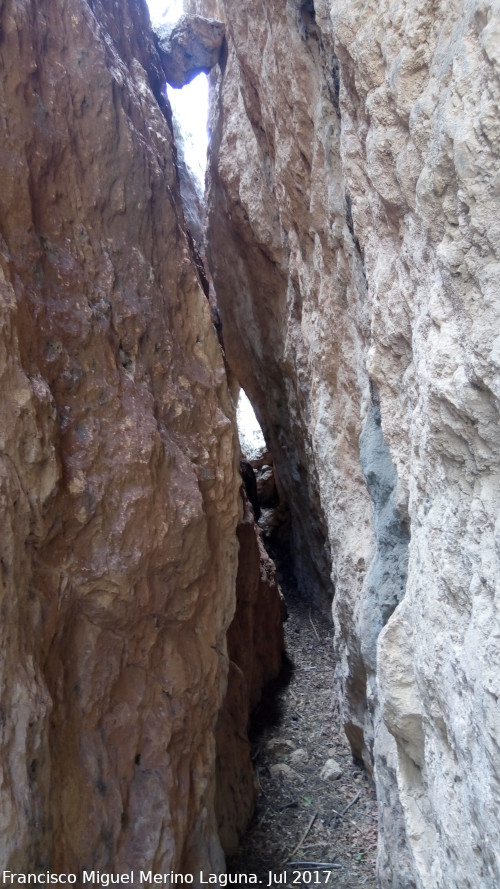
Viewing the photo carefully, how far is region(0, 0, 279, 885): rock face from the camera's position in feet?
7.63

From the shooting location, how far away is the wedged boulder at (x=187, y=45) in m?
5.59

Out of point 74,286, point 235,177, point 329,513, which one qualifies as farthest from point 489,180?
point 235,177

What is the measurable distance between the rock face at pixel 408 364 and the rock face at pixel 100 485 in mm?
790

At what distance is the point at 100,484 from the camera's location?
2.61m

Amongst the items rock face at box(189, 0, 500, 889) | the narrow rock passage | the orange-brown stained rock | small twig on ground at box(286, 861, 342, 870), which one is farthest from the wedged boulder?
small twig on ground at box(286, 861, 342, 870)

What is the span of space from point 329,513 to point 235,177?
3100 mm

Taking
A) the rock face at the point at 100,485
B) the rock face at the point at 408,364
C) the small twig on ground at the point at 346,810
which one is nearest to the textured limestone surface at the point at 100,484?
the rock face at the point at 100,485

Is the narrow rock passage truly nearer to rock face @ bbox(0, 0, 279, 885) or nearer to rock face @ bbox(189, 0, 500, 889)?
rock face @ bbox(189, 0, 500, 889)

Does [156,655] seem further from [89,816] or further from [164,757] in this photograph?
[89,816]

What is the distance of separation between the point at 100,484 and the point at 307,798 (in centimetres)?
255

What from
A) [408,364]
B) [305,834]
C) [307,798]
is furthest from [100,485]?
[307,798]

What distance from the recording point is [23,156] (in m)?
2.61

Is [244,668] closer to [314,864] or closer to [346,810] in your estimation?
Answer: [346,810]

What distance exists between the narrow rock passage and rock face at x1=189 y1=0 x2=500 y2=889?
0.93ft
